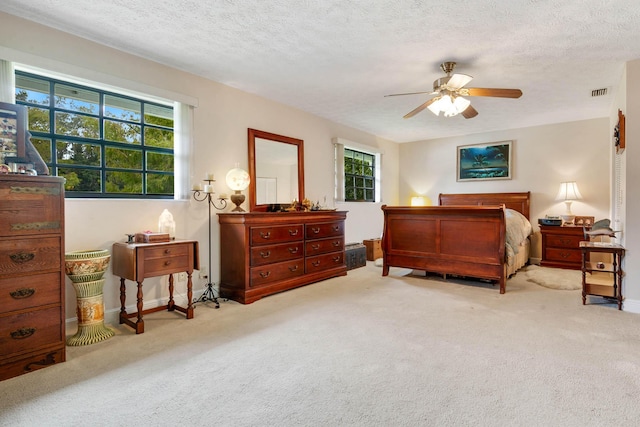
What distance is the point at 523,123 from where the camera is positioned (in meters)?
5.89

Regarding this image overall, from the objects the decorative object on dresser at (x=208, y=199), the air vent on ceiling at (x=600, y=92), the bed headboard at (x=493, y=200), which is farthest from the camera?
the bed headboard at (x=493, y=200)

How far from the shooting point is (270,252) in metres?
3.87

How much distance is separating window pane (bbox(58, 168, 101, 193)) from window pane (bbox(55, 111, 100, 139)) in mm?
317

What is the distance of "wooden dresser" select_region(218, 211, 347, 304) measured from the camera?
3.65 m

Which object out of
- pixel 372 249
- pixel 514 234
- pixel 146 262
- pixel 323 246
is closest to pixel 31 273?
pixel 146 262

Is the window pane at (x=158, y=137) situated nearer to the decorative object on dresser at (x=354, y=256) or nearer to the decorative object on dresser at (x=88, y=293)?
the decorative object on dresser at (x=88, y=293)

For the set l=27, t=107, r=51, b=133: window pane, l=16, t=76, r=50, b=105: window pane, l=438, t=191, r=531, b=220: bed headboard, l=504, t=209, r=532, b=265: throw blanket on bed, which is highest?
l=16, t=76, r=50, b=105: window pane

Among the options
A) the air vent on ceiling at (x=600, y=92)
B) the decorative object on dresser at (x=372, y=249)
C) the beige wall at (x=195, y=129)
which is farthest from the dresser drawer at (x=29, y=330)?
the air vent on ceiling at (x=600, y=92)

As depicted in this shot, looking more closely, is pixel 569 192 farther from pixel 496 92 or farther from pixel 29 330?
pixel 29 330

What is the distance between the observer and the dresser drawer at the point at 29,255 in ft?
6.67

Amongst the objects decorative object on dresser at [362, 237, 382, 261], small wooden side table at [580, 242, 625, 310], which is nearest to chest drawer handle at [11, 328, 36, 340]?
small wooden side table at [580, 242, 625, 310]

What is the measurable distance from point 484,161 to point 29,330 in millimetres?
7004

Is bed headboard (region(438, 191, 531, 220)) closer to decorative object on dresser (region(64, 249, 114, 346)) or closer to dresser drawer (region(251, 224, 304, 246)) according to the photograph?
dresser drawer (region(251, 224, 304, 246))

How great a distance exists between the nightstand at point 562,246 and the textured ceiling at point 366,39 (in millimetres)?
2019
